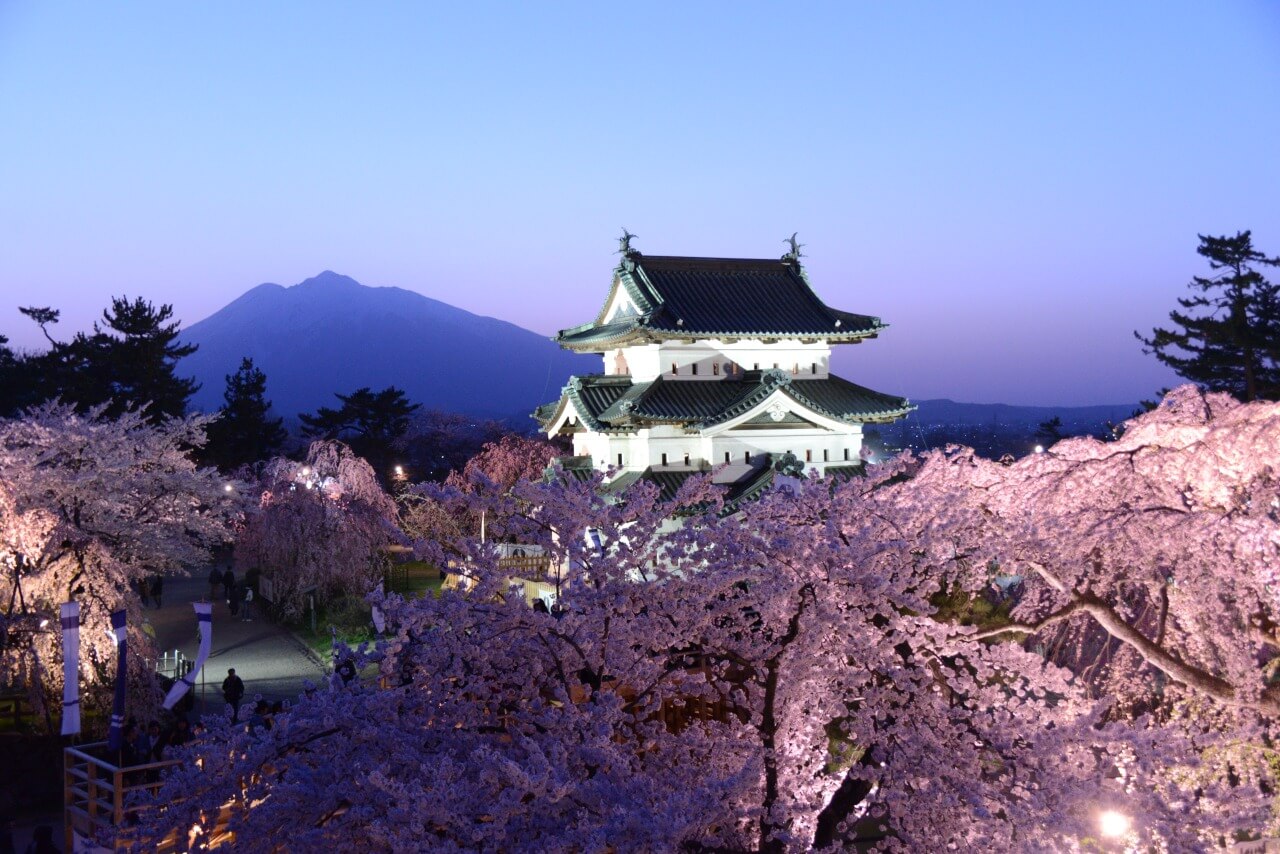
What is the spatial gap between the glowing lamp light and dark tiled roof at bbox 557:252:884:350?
1841cm

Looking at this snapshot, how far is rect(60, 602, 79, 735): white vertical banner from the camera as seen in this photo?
14.0 metres

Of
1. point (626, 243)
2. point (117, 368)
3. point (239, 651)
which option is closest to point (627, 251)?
point (626, 243)

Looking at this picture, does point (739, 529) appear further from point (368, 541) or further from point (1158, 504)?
point (368, 541)

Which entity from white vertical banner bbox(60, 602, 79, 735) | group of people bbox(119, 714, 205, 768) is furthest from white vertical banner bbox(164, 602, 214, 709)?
white vertical banner bbox(60, 602, 79, 735)

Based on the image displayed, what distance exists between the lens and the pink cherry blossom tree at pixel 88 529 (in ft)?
51.9

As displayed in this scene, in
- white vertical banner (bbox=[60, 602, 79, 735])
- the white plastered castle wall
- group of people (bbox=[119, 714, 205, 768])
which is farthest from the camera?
the white plastered castle wall

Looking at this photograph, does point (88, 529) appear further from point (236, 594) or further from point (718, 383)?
point (718, 383)

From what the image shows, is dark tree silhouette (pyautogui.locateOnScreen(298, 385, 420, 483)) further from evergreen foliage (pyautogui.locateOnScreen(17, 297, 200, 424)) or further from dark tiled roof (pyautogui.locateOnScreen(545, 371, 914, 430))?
dark tiled roof (pyautogui.locateOnScreen(545, 371, 914, 430))

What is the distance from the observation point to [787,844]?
7660mm

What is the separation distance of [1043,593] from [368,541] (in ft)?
67.3

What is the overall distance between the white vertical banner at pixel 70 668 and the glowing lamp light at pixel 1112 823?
1302cm

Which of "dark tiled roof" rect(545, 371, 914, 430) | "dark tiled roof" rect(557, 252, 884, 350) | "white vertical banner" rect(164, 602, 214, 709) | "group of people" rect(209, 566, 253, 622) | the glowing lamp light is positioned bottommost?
"group of people" rect(209, 566, 253, 622)

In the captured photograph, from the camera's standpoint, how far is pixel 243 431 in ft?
163

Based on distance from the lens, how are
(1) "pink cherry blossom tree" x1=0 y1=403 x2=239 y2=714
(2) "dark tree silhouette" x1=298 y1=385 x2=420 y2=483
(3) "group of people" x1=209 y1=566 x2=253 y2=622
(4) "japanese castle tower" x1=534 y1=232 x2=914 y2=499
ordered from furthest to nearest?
1. (2) "dark tree silhouette" x1=298 y1=385 x2=420 y2=483
2. (3) "group of people" x1=209 y1=566 x2=253 y2=622
3. (4) "japanese castle tower" x1=534 y1=232 x2=914 y2=499
4. (1) "pink cherry blossom tree" x1=0 y1=403 x2=239 y2=714
